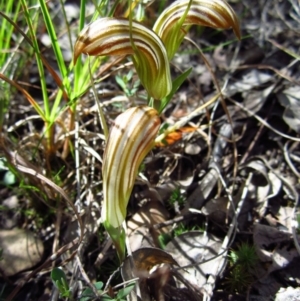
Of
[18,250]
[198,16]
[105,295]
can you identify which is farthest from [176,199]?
[198,16]

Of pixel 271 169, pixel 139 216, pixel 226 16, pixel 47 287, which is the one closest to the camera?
pixel 226 16

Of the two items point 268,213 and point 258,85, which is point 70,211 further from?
point 258,85

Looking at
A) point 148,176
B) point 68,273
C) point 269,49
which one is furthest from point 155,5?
point 68,273

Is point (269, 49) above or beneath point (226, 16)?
beneath

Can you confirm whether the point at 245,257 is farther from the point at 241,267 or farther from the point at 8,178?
the point at 8,178

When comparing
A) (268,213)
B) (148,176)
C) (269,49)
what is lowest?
(268,213)

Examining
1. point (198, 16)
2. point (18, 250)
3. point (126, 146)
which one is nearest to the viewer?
point (126, 146)
